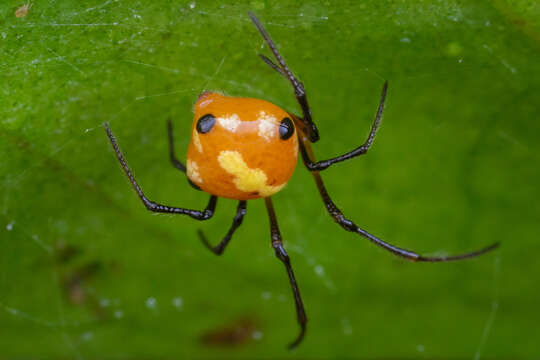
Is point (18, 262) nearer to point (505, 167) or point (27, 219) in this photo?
point (27, 219)

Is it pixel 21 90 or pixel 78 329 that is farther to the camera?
pixel 78 329

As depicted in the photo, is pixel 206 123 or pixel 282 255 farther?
pixel 282 255

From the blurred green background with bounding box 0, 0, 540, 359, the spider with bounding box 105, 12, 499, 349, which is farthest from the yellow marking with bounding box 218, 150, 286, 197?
the blurred green background with bounding box 0, 0, 540, 359

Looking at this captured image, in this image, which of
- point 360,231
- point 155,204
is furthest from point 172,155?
point 360,231

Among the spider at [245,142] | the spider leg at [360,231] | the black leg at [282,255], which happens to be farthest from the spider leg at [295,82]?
the black leg at [282,255]

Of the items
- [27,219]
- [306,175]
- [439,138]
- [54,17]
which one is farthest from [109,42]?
[439,138]

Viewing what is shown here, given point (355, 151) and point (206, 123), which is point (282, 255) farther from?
point (206, 123)
